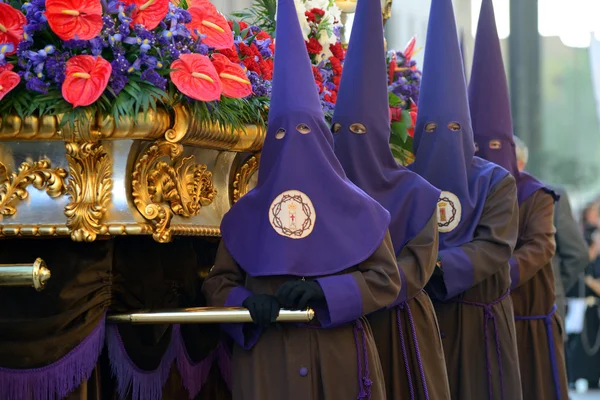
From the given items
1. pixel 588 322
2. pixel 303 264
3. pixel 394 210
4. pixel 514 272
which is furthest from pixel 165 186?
pixel 588 322

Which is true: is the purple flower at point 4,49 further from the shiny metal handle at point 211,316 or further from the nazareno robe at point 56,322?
the shiny metal handle at point 211,316

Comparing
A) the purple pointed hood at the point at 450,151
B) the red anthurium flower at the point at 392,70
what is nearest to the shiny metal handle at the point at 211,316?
the purple pointed hood at the point at 450,151

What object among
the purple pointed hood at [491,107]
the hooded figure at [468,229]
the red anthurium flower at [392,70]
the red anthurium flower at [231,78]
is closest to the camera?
the red anthurium flower at [231,78]

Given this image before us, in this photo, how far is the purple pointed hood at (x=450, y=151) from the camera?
13.7 ft

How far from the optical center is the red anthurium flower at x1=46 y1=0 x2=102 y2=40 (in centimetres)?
276

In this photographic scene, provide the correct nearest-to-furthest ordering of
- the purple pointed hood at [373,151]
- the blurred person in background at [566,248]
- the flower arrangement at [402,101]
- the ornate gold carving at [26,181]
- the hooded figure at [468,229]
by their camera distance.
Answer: the ornate gold carving at [26,181]
the purple pointed hood at [373,151]
the hooded figure at [468,229]
the flower arrangement at [402,101]
the blurred person in background at [566,248]

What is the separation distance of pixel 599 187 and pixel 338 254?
7350 millimetres

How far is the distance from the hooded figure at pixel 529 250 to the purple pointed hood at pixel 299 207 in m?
1.74

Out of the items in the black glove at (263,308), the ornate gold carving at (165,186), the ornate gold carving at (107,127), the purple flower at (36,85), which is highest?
the purple flower at (36,85)

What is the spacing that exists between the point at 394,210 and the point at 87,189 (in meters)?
1.14

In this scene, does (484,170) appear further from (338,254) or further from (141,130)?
(141,130)

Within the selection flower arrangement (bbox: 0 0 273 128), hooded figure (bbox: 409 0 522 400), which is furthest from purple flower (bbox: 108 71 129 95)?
hooded figure (bbox: 409 0 522 400)

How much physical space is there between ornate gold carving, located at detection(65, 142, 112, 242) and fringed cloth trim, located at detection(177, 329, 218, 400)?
0.65 meters

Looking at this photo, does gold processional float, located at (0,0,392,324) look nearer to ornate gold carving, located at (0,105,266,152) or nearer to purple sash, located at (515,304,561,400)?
ornate gold carving, located at (0,105,266,152)
